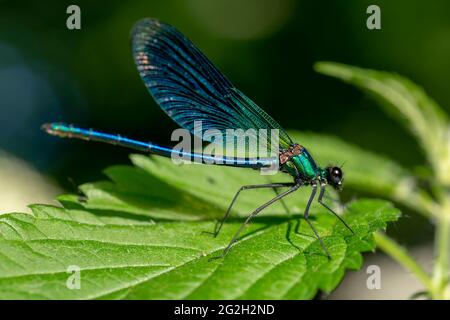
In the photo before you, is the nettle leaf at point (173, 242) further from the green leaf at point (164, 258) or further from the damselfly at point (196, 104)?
the damselfly at point (196, 104)

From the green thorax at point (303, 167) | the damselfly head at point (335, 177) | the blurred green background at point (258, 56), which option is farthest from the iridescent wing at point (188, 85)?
the blurred green background at point (258, 56)

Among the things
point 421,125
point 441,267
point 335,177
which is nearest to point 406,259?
point 441,267

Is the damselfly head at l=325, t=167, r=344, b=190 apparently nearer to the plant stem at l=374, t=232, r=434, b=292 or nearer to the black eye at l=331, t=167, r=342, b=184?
the black eye at l=331, t=167, r=342, b=184

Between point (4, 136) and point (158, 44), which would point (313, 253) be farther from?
point (4, 136)

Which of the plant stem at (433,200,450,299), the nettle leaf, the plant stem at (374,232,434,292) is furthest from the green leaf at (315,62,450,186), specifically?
the plant stem at (374,232,434,292)

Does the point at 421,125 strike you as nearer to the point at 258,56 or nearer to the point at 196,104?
the point at 196,104

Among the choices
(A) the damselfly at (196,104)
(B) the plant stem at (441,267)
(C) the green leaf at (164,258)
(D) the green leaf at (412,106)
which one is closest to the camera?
(C) the green leaf at (164,258)
